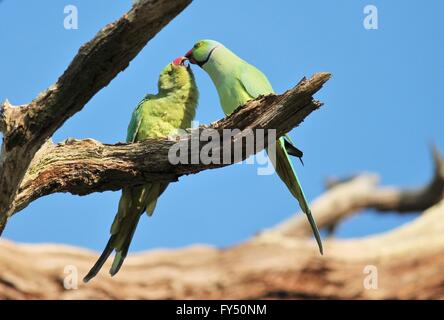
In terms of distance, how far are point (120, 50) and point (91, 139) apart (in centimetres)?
96

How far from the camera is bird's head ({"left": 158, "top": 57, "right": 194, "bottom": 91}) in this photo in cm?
471

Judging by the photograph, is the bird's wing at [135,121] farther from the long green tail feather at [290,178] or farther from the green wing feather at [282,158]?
the long green tail feather at [290,178]

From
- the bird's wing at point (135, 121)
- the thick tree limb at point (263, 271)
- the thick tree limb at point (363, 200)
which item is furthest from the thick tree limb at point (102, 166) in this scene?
the thick tree limb at point (363, 200)

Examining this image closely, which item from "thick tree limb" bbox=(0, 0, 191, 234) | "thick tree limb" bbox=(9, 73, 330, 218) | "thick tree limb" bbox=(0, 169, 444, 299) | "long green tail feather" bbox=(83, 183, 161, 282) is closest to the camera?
"thick tree limb" bbox=(0, 0, 191, 234)

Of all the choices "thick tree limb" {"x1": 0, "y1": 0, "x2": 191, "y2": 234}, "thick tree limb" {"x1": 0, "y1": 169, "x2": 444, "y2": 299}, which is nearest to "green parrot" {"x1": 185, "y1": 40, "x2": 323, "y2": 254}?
"thick tree limb" {"x1": 0, "y1": 0, "x2": 191, "y2": 234}

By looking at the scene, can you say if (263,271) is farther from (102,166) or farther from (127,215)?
(102,166)

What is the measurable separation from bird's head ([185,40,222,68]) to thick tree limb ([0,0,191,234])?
1897 mm

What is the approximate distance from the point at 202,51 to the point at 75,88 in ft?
6.59

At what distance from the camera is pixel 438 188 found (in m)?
8.36

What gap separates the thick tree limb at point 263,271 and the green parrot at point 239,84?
240 cm

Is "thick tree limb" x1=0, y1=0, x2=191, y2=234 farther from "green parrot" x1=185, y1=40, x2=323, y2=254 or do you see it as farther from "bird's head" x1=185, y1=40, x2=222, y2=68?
"bird's head" x1=185, y1=40, x2=222, y2=68
